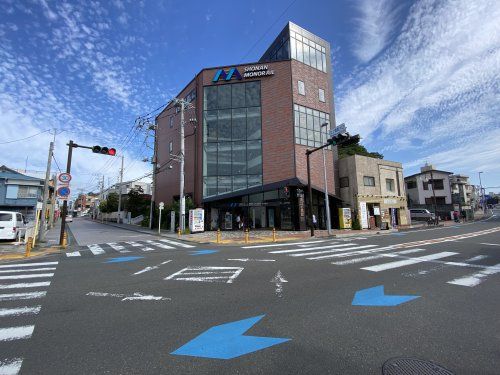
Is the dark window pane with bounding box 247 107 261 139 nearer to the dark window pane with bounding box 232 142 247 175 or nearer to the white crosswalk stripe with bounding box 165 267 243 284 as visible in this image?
the dark window pane with bounding box 232 142 247 175

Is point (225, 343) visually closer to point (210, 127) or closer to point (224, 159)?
point (224, 159)

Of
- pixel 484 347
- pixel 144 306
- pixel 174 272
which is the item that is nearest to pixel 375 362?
pixel 484 347

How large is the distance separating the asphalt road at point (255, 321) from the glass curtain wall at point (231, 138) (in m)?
23.6

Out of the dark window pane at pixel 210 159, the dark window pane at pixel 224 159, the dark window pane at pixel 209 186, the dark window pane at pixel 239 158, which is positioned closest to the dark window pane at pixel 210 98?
the dark window pane at pixel 210 159

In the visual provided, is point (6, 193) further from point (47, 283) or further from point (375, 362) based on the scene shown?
point (375, 362)

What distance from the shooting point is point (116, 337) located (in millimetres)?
3867

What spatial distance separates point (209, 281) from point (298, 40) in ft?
119

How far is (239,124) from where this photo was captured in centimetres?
3288

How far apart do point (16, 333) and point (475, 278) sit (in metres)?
10.1

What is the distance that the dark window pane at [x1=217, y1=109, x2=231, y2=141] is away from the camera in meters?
32.9

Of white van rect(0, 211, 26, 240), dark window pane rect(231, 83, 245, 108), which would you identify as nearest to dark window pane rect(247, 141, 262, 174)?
dark window pane rect(231, 83, 245, 108)

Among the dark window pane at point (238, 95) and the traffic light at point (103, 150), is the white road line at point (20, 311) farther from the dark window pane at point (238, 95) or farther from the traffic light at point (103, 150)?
the dark window pane at point (238, 95)

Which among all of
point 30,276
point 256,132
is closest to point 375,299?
point 30,276

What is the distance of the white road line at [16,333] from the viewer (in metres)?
3.88
